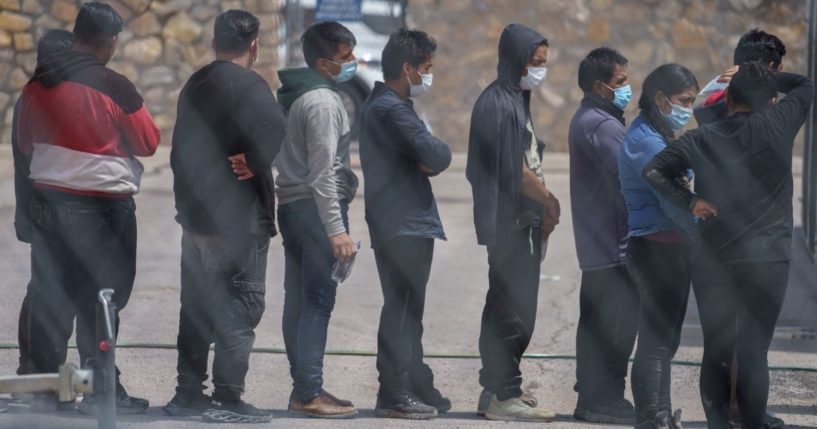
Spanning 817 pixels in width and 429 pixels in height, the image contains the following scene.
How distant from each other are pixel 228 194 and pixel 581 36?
8.69 metres

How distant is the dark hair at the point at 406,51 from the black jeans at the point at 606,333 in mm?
1118

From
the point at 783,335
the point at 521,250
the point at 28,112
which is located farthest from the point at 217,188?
the point at 783,335

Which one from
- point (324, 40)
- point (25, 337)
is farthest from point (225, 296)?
point (324, 40)

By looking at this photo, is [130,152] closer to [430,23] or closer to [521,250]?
[521,250]

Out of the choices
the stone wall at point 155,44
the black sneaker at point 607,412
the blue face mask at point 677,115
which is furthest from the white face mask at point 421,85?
the stone wall at point 155,44

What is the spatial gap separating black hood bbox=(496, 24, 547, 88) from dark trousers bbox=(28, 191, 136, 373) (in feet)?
5.17

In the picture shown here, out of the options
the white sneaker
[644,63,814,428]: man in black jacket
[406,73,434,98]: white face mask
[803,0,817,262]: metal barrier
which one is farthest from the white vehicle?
[644,63,814,428]: man in black jacket

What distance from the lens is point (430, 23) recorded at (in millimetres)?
13289

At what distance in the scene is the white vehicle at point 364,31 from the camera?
44.0 feet

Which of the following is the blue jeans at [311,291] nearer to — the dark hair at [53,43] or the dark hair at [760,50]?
the dark hair at [53,43]

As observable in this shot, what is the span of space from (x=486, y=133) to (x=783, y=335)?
2.48m

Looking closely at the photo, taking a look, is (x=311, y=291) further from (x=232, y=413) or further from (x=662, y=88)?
(x=662, y=88)

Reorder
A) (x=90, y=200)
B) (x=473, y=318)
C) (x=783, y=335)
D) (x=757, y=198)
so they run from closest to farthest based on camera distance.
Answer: (x=757, y=198) < (x=90, y=200) < (x=783, y=335) < (x=473, y=318)

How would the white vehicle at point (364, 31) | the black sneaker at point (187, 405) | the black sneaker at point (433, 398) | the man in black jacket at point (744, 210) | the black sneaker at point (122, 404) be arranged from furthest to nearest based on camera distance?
1. the white vehicle at point (364, 31)
2. the black sneaker at point (433, 398)
3. the black sneaker at point (187, 405)
4. the black sneaker at point (122, 404)
5. the man in black jacket at point (744, 210)
